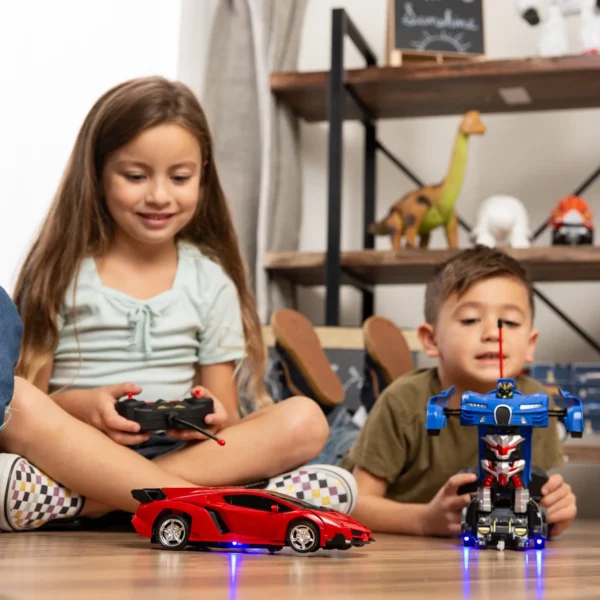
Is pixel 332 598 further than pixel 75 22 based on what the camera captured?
No

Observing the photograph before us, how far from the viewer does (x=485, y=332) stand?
1.28m

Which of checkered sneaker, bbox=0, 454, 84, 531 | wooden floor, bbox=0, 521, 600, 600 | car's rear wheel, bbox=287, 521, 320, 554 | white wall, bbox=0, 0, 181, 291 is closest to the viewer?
wooden floor, bbox=0, 521, 600, 600

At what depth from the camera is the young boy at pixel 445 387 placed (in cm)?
128

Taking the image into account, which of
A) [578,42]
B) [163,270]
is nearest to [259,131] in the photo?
Answer: [578,42]

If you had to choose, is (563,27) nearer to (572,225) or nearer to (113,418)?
(572,225)

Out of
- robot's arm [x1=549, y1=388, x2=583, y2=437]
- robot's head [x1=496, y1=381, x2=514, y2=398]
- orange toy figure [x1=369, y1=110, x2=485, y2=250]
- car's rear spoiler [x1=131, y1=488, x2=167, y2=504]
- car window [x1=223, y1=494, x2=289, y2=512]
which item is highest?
orange toy figure [x1=369, y1=110, x2=485, y2=250]

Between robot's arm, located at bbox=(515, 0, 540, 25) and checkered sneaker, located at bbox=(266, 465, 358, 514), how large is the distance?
150 cm

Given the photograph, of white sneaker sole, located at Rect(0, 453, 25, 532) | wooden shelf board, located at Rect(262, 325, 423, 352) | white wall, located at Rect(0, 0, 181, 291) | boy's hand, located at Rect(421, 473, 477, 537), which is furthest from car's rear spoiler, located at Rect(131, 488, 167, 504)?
wooden shelf board, located at Rect(262, 325, 423, 352)

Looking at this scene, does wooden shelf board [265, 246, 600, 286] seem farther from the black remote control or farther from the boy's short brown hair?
the black remote control

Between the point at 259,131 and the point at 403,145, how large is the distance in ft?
1.34

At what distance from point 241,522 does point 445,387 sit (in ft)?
1.72

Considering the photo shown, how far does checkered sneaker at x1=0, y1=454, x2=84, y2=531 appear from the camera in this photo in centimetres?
111

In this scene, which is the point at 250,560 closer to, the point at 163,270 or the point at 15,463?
the point at 15,463

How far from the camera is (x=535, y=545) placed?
1035 mm
